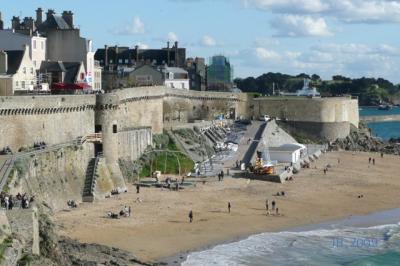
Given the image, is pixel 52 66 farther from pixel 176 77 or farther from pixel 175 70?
pixel 175 70

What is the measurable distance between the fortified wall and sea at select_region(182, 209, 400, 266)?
3446 centimetres

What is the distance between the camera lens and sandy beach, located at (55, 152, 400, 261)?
117 feet

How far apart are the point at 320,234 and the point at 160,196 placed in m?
9.42

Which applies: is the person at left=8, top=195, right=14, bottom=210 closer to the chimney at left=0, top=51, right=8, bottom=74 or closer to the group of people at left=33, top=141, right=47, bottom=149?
the group of people at left=33, top=141, right=47, bottom=149

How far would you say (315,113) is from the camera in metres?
77.1

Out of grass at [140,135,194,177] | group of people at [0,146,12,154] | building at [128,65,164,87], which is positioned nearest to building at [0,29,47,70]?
grass at [140,135,194,177]

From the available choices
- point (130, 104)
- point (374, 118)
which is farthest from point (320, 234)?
point (374, 118)

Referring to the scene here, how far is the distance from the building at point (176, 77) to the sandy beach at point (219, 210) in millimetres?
23762

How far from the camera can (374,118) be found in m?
148

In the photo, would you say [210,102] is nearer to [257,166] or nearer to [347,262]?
[257,166]

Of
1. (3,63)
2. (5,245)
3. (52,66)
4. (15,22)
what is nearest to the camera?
(5,245)

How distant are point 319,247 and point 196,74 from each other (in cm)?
5689

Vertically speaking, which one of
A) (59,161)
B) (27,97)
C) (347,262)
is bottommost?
(347,262)

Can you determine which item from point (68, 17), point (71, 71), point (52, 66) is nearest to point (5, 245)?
point (52, 66)
